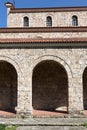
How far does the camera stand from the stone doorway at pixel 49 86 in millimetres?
15945

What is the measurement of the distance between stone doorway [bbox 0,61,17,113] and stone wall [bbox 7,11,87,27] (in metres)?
7.79

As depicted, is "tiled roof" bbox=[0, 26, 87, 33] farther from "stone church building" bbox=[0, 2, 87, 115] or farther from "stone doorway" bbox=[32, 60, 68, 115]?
"stone doorway" bbox=[32, 60, 68, 115]

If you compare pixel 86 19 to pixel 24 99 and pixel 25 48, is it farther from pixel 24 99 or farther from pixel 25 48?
pixel 24 99

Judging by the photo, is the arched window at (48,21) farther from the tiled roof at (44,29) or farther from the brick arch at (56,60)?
the brick arch at (56,60)

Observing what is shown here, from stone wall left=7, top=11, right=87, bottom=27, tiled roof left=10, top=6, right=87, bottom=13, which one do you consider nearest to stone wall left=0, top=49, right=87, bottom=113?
stone wall left=7, top=11, right=87, bottom=27

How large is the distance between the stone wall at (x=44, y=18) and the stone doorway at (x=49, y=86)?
7.41 m

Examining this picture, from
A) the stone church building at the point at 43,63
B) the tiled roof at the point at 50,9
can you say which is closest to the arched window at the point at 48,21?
the stone church building at the point at 43,63

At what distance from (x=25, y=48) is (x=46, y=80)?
3428 millimetres

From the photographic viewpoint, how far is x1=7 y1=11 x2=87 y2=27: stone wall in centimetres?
2234

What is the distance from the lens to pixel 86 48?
1352cm

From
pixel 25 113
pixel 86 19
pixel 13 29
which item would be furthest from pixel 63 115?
pixel 86 19

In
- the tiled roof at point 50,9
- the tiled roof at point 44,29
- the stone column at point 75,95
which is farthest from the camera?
the tiled roof at point 50,9

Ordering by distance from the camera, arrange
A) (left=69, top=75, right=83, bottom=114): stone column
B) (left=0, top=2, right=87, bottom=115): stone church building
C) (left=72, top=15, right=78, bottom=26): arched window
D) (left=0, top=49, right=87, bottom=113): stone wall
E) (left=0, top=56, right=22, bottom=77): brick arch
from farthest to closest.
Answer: (left=72, top=15, right=78, bottom=26): arched window → (left=0, top=56, right=22, bottom=77): brick arch → (left=0, top=2, right=87, bottom=115): stone church building → (left=0, top=49, right=87, bottom=113): stone wall → (left=69, top=75, right=83, bottom=114): stone column

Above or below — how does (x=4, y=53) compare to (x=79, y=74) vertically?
above
